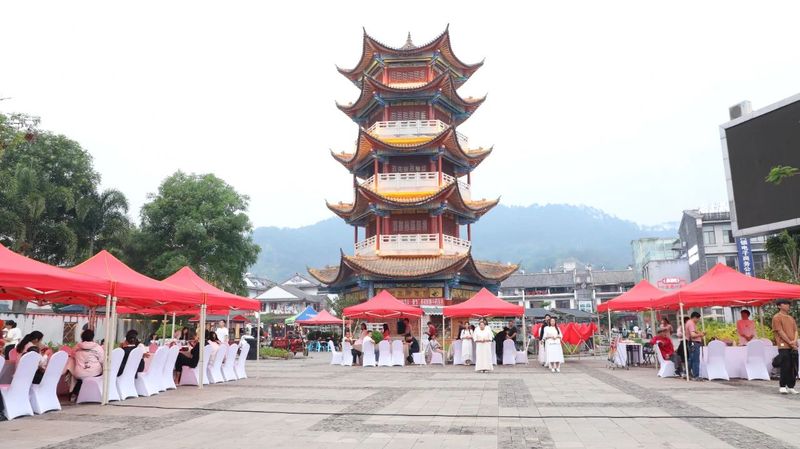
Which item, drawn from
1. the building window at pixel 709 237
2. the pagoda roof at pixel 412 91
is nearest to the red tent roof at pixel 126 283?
the pagoda roof at pixel 412 91

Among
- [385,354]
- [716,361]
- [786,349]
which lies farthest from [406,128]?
[786,349]

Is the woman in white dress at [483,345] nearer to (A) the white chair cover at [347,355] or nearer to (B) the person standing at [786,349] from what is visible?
(A) the white chair cover at [347,355]

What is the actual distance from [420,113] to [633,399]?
76.1ft

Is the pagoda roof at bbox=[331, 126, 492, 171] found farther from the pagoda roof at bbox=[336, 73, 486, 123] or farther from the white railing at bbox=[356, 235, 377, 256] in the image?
the white railing at bbox=[356, 235, 377, 256]

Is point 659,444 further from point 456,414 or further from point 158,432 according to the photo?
point 158,432

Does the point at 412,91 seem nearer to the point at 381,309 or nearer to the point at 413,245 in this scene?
the point at 413,245

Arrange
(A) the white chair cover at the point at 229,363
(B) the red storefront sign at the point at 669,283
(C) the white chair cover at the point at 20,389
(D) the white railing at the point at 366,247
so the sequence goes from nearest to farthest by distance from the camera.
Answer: (C) the white chair cover at the point at 20,389
(A) the white chair cover at the point at 229,363
(D) the white railing at the point at 366,247
(B) the red storefront sign at the point at 669,283

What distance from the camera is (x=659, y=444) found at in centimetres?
609

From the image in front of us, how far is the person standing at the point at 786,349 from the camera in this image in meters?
10.0

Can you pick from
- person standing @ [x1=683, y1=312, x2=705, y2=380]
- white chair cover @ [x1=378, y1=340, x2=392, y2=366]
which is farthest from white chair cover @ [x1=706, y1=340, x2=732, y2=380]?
white chair cover @ [x1=378, y1=340, x2=392, y2=366]

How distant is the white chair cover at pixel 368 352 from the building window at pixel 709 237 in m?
38.4

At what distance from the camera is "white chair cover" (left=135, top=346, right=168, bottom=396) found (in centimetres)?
1098

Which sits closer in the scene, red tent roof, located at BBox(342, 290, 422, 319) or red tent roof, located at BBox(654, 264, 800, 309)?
red tent roof, located at BBox(654, 264, 800, 309)

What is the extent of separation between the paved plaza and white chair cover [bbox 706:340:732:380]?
2.27ft
